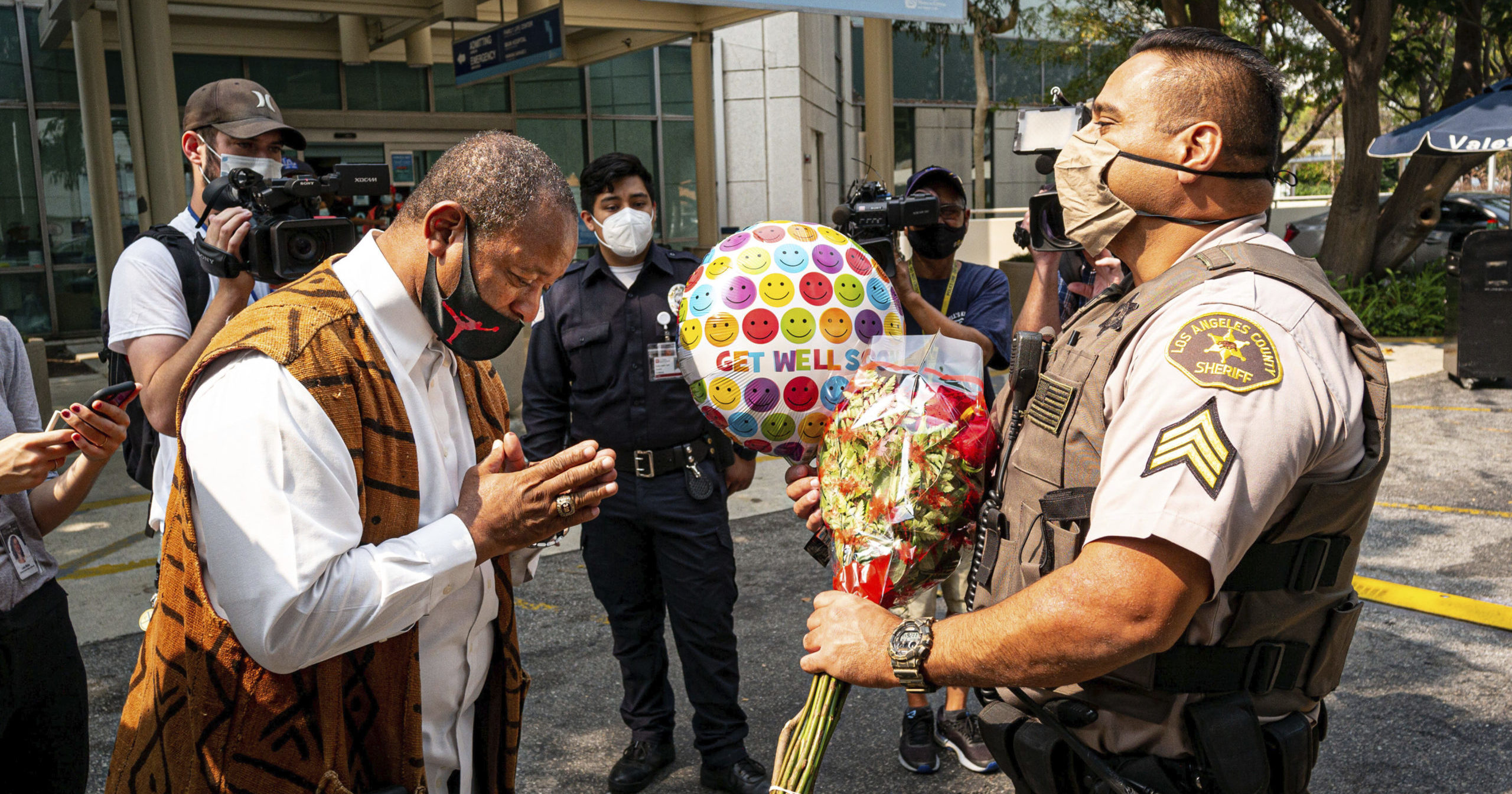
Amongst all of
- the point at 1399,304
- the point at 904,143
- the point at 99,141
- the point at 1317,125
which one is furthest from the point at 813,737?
the point at 904,143

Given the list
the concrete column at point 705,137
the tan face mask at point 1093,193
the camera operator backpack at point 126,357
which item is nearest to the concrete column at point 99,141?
the concrete column at point 705,137

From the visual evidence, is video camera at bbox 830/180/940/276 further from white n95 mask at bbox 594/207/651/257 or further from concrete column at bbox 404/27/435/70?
concrete column at bbox 404/27/435/70

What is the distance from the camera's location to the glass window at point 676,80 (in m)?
18.6

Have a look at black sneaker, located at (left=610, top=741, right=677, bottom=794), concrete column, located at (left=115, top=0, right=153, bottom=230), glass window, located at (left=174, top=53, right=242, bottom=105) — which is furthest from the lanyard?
glass window, located at (left=174, top=53, right=242, bottom=105)

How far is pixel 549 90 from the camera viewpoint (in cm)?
1750

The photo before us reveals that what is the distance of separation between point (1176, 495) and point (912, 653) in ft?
1.81

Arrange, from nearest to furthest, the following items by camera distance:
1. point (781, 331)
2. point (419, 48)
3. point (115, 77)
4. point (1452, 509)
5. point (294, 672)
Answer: point (294, 672), point (781, 331), point (1452, 509), point (115, 77), point (419, 48)

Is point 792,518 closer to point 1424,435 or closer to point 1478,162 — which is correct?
point 1424,435

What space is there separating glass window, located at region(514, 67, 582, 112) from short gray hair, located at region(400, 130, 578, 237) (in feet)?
51.9

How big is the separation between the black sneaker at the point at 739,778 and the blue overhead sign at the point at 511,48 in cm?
929

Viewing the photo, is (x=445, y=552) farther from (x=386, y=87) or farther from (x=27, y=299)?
(x=386, y=87)

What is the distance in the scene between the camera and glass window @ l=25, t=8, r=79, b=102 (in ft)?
45.5

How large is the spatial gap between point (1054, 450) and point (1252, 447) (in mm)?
387

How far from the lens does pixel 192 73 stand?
14.5 meters
